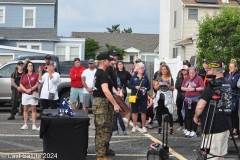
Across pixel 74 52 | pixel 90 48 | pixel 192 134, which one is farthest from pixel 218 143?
pixel 90 48

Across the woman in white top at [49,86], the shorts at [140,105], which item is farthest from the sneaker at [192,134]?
the woman in white top at [49,86]

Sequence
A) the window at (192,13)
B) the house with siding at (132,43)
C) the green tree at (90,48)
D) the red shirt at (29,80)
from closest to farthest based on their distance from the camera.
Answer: the red shirt at (29,80) → the window at (192,13) → the green tree at (90,48) → the house with siding at (132,43)

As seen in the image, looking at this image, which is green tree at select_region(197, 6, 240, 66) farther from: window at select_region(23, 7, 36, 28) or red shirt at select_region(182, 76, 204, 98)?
window at select_region(23, 7, 36, 28)

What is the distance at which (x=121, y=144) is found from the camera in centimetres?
1212

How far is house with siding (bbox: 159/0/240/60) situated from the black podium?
2813 centimetres

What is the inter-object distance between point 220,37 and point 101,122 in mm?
17470

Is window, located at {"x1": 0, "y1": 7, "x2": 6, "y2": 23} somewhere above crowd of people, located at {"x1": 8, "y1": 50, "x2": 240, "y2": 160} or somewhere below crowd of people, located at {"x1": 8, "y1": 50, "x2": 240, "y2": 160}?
above

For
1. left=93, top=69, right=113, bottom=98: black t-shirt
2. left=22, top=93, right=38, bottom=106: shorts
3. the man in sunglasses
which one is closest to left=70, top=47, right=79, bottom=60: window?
the man in sunglasses

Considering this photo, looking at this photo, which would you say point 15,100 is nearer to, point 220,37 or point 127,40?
point 220,37

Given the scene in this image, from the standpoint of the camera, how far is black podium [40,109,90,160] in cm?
942

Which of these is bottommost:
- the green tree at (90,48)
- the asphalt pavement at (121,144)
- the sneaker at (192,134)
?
the asphalt pavement at (121,144)

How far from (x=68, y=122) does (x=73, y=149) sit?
1.63ft

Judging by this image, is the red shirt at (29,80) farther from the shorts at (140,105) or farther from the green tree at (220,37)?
the green tree at (220,37)

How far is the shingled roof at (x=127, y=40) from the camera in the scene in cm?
6500
